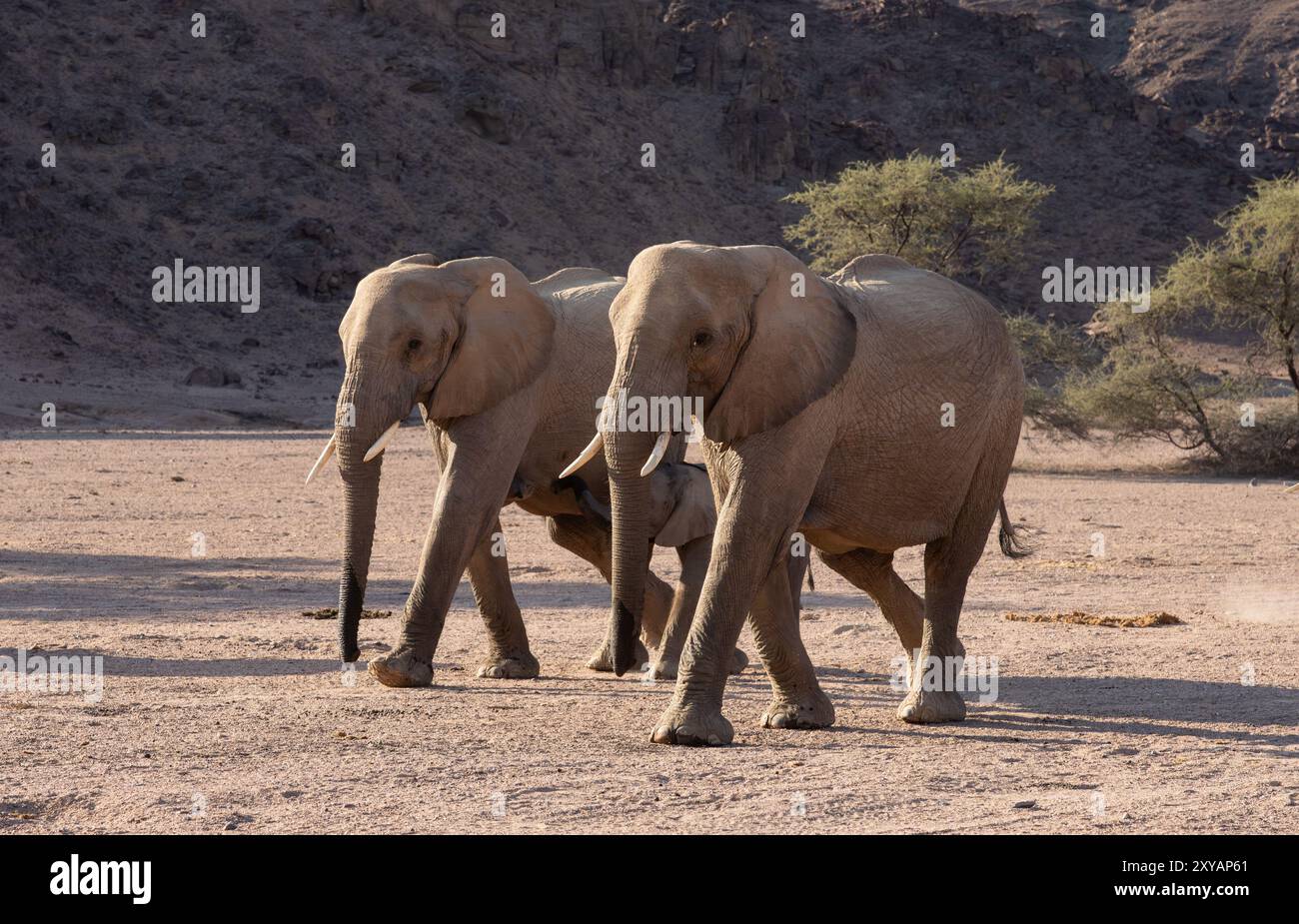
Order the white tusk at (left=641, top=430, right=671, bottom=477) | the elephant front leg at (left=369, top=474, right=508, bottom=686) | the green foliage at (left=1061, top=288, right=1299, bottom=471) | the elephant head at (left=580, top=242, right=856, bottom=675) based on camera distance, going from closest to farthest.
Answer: the white tusk at (left=641, top=430, right=671, bottom=477) < the elephant head at (left=580, top=242, right=856, bottom=675) < the elephant front leg at (left=369, top=474, right=508, bottom=686) < the green foliage at (left=1061, top=288, right=1299, bottom=471)

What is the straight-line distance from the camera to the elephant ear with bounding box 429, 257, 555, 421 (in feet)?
29.8

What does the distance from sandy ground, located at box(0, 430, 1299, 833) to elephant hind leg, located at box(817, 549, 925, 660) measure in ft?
1.14

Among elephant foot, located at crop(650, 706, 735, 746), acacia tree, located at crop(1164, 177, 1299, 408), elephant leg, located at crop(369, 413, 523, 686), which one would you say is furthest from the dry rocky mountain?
elephant foot, located at crop(650, 706, 735, 746)

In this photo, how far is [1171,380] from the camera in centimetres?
2853

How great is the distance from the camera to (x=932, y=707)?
798cm

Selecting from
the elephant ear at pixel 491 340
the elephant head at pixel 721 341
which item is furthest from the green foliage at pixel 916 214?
the elephant head at pixel 721 341

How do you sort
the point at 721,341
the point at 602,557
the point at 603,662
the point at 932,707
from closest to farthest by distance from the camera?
the point at 721,341, the point at 932,707, the point at 603,662, the point at 602,557

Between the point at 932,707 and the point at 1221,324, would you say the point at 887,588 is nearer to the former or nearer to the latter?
the point at 932,707

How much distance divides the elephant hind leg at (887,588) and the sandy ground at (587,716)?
0.35 m

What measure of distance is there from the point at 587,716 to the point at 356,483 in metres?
1.76

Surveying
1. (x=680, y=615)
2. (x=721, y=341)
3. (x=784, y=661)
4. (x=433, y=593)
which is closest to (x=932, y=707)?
(x=784, y=661)

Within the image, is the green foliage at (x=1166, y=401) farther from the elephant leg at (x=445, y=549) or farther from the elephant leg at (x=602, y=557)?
the elephant leg at (x=445, y=549)

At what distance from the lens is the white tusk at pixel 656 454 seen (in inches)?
263

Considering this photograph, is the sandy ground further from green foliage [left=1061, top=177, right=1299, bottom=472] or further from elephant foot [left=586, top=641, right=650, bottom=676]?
green foliage [left=1061, top=177, right=1299, bottom=472]
